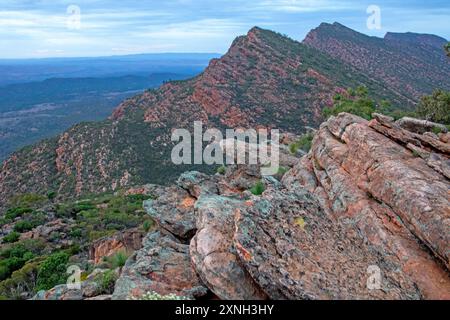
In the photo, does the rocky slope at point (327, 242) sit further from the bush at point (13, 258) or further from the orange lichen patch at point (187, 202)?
the bush at point (13, 258)

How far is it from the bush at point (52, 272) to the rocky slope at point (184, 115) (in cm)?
3120

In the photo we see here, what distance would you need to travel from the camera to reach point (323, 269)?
8703 mm

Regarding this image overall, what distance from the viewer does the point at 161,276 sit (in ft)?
33.1

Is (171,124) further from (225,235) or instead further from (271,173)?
(225,235)

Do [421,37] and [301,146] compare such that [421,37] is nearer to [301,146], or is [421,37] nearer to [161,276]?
[301,146]

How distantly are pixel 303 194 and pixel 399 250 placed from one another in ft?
8.90

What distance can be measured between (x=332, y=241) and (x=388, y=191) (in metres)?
3.22

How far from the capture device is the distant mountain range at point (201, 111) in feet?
185

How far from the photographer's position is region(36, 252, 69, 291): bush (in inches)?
721

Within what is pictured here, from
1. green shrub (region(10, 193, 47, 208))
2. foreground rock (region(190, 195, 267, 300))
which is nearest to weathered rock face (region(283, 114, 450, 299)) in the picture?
foreground rock (region(190, 195, 267, 300))

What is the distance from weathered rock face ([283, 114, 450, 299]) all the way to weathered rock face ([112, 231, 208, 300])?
3.77 metres

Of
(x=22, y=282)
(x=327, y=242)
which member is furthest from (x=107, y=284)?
(x=22, y=282)
